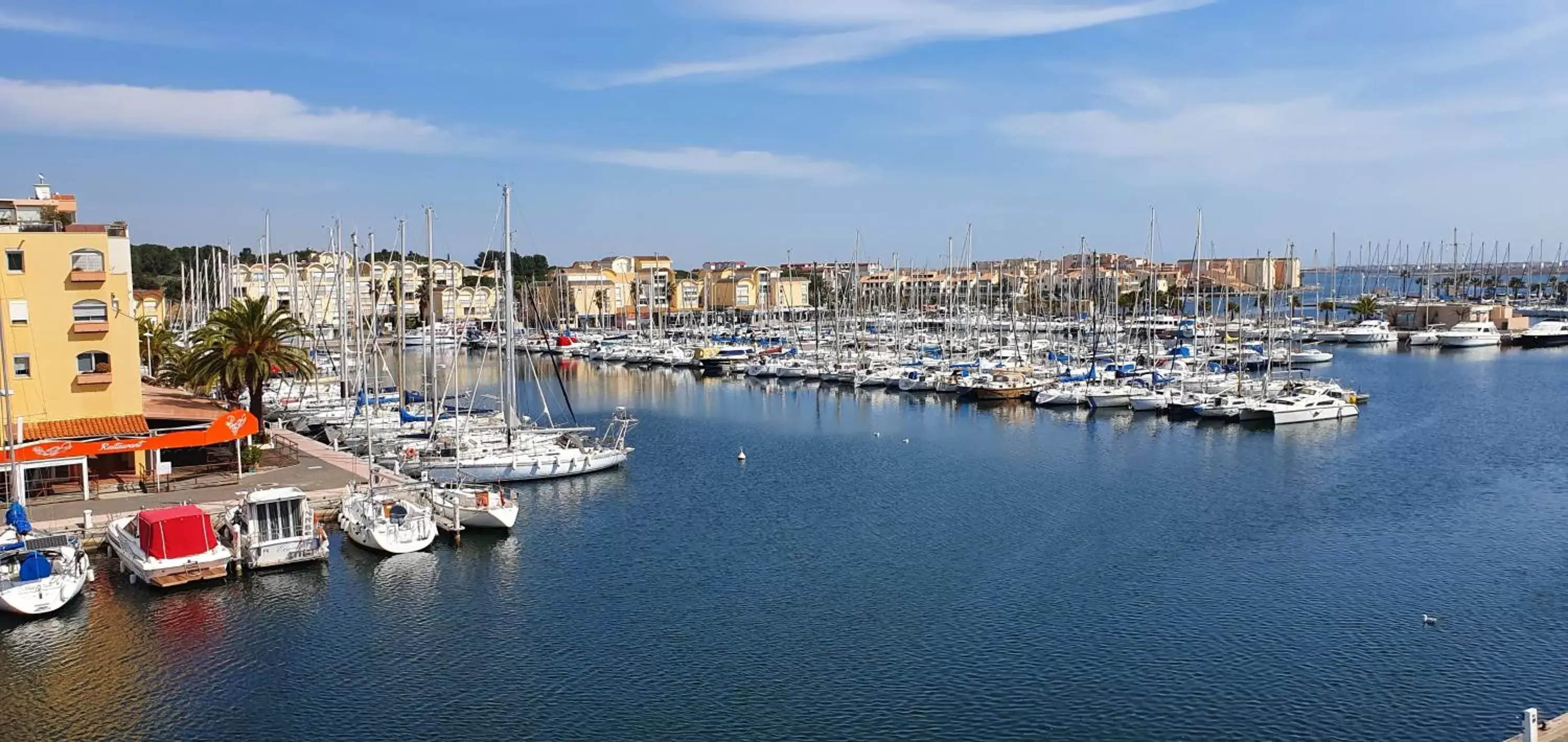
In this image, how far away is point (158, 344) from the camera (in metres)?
58.4

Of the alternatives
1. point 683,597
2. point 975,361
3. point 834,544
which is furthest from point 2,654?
point 975,361

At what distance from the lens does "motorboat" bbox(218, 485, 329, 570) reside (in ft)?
96.4

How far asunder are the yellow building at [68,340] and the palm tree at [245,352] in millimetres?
6855

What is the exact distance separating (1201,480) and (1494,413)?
25595 millimetres

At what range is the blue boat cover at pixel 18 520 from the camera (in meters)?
27.8

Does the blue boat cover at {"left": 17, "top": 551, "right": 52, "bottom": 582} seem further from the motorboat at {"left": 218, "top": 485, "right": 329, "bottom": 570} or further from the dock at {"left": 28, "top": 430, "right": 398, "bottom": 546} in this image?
the motorboat at {"left": 218, "top": 485, "right": 329, "bottom": 570}

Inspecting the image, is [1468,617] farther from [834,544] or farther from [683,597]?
[683,597]

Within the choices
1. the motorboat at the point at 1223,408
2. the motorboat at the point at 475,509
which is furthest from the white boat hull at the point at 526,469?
the motorboat at the point at 1223,408

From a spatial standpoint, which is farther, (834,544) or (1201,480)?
(1201,480)

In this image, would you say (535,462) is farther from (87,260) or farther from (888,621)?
(888,621)

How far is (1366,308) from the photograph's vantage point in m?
128

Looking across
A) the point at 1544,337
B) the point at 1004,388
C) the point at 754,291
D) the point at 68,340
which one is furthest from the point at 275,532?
the point at 754,291

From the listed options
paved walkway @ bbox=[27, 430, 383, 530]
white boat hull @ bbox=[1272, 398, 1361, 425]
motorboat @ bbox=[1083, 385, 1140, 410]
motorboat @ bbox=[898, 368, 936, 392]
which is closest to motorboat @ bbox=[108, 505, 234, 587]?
paved walkway @ bbox=[27, 430, 383, 530]

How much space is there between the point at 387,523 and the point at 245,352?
52.0 ft
